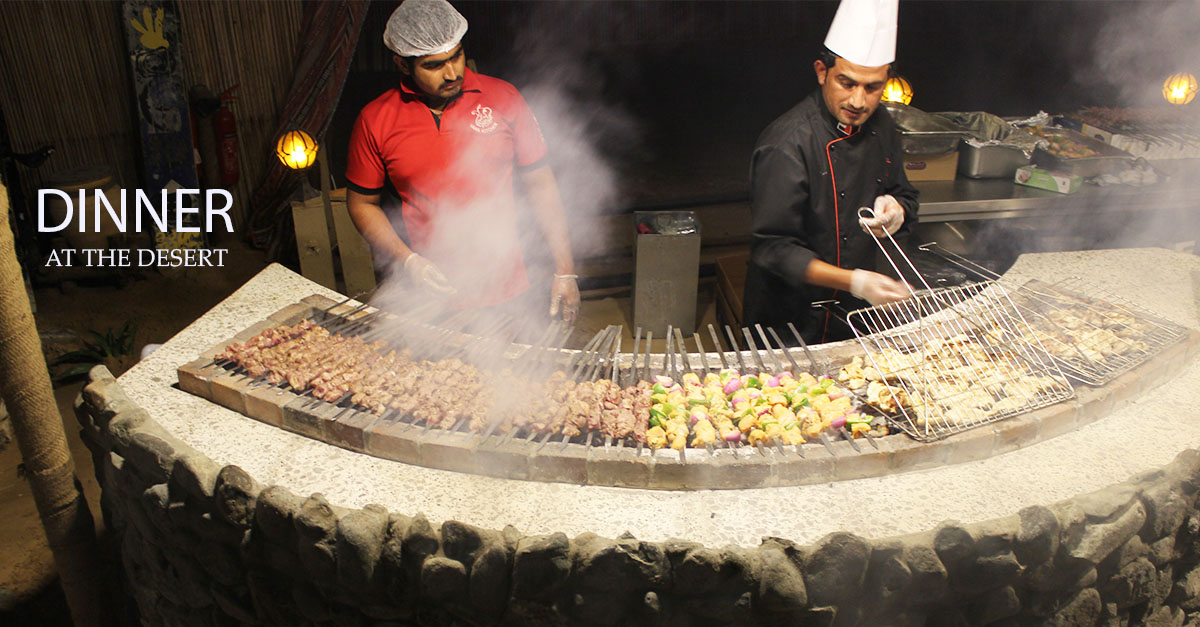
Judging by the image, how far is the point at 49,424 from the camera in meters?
2.95

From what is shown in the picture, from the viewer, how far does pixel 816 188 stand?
3.82 meters

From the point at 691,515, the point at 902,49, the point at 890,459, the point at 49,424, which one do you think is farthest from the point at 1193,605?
the point at 902,49

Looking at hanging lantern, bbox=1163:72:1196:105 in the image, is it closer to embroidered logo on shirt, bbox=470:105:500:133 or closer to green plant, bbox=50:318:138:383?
embroidered logo on shirt, bbox=470:105:500:133

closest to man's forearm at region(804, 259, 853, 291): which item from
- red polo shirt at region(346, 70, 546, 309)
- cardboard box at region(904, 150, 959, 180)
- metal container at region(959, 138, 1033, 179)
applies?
red polo shirt at region(346, 70, 546, 309)

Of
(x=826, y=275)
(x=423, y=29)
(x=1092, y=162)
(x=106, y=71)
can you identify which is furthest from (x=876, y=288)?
(x=106, y=71)

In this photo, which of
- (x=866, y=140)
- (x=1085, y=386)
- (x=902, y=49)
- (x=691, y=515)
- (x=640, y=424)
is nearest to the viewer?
(x=691, y=515)

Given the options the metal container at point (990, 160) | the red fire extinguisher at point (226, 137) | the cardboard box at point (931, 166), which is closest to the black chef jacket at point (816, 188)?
the cardboard box at point (931, 166)

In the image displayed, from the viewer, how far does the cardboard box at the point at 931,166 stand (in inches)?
236

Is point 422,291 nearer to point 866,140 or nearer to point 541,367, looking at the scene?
point 541,367

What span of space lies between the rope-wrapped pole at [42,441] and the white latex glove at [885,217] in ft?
10.6

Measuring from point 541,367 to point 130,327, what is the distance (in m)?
4.98

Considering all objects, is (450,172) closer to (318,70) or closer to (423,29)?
(423,29)

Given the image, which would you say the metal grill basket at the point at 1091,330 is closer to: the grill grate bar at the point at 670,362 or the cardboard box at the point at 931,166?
the grill grate bar at the point at 670,362

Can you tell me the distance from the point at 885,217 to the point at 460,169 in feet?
6.46
